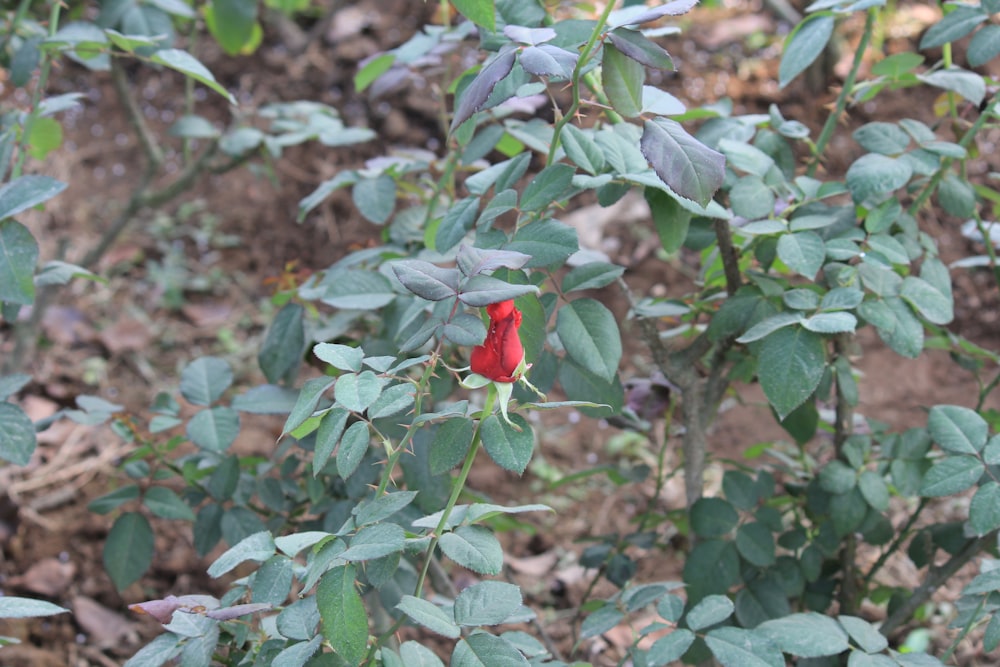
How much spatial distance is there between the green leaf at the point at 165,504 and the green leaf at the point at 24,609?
44cm

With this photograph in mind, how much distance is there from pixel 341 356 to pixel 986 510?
0.73m

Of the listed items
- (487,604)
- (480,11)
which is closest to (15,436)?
(487,604)

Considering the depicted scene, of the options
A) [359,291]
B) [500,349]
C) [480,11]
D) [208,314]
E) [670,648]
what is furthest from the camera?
[208,314]

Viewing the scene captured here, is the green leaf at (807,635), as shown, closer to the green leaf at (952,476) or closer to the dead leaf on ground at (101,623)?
the green leaf at (952,476)

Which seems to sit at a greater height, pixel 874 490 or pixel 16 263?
pixel 16 263

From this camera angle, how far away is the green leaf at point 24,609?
871 millimetres

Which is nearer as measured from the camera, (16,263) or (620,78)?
(620,78)

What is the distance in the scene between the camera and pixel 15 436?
117cm

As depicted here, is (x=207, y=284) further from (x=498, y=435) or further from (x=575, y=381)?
(x=498, y=435)

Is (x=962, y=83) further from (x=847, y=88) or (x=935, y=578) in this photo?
(x=935, y=578)

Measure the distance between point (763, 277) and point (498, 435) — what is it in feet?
1.77

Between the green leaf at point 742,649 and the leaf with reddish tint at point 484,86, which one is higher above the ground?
the leaf with reddish tint at point 484,86

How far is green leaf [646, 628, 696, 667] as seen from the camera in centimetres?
100

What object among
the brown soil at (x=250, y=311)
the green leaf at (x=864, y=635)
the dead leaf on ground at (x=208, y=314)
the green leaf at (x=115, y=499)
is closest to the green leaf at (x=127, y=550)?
the green leaf at (x=115, y=499)
